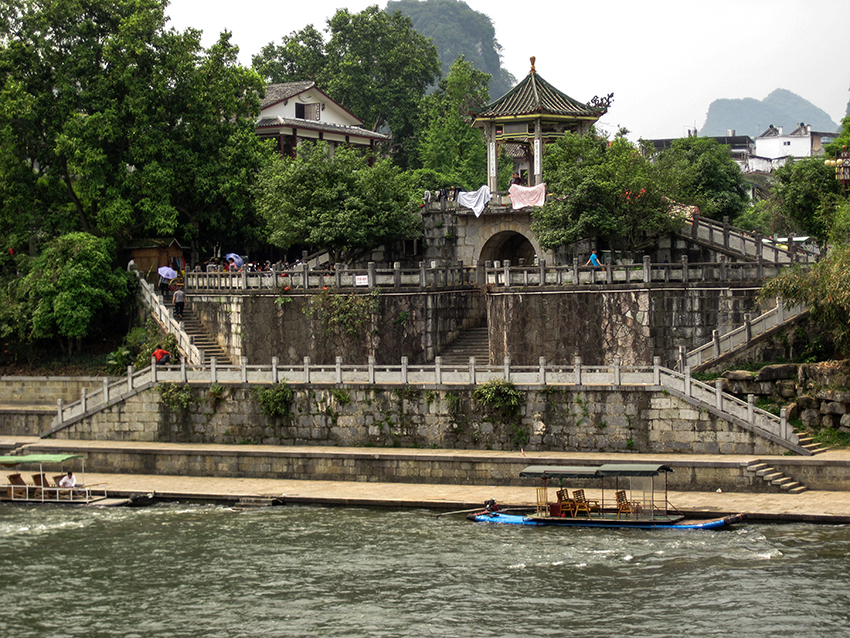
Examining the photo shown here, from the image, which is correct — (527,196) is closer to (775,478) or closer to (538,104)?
(538,104)

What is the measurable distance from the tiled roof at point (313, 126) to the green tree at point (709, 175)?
724 inches

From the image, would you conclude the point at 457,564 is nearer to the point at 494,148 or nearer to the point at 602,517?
the point at 602,517

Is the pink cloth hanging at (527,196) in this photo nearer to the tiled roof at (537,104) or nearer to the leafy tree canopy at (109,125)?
the tiled roof at (537,104)

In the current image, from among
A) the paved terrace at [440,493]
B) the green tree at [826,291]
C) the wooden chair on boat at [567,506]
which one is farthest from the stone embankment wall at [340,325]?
the green tree at [826,291]

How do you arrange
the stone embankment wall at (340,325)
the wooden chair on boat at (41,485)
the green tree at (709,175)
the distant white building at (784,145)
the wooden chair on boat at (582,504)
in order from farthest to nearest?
the distant white building at (784,145)
the green tree at (709,175)
the stone embankment wall at (340,325)
the wooden chair on boat at (41,485)
the wooden chair on boat at (582,504)

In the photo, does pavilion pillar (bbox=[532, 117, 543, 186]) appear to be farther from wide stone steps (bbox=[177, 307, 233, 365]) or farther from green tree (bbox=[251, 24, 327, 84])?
green tree (bbox=[251, 24, 327, 84])

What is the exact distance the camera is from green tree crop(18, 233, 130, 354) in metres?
43.8

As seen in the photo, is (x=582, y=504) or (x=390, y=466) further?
(x=390, y=466)

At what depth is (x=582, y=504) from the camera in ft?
97.3

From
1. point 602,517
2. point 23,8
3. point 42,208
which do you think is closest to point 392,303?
point 602,517

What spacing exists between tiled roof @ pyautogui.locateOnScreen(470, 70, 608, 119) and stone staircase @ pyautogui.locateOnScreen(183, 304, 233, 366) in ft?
48.3

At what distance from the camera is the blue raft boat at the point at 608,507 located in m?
28.9

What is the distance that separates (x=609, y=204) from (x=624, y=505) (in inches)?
570

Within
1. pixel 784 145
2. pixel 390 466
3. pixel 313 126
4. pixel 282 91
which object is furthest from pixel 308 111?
pixel 784 145
